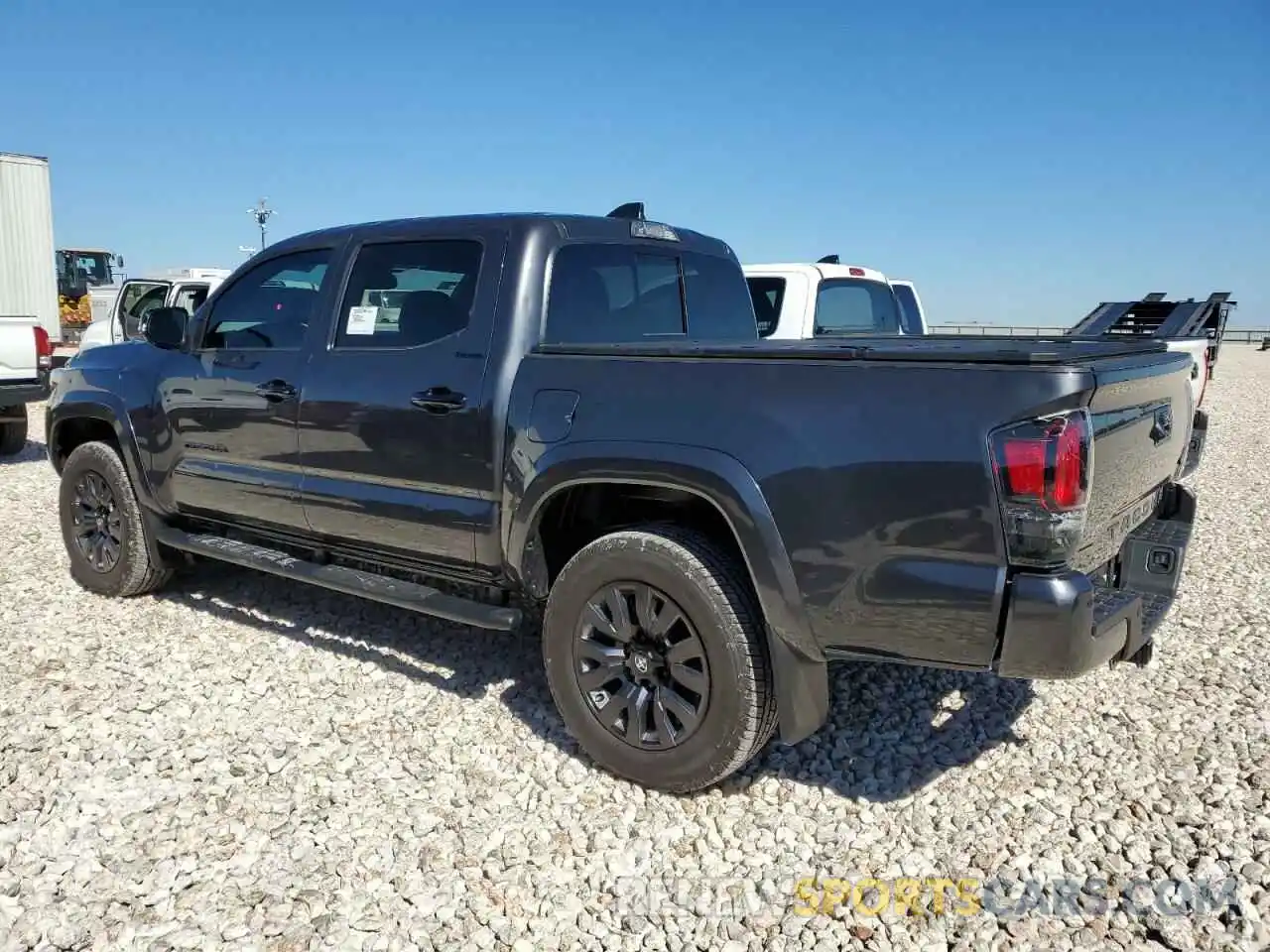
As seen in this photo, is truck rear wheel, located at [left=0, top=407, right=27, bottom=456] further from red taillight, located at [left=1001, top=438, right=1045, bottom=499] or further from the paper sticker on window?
red taillight, located at [left=1001, top=438, right=1045, bottom=499]

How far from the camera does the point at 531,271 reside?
142 inches

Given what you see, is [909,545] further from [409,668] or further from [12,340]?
[12,340]

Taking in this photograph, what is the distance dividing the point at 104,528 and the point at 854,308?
5846 mm

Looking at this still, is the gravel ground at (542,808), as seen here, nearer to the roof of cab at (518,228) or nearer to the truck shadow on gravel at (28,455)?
the roof of cab at (518,228)

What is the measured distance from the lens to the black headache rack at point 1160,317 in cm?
1033

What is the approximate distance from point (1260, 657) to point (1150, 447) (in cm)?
207

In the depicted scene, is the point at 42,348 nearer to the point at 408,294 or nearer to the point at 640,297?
the point at 408,294

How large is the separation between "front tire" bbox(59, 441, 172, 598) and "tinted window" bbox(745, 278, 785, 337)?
4594mm

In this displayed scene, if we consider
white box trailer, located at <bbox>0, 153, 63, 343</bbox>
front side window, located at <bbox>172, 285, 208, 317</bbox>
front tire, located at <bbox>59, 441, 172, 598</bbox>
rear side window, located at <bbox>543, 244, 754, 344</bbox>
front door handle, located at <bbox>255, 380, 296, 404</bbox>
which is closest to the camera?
rear side window, located at <bbox>543, 244, 754, 344</bbox>

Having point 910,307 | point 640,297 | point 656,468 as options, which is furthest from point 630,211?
point 910,307

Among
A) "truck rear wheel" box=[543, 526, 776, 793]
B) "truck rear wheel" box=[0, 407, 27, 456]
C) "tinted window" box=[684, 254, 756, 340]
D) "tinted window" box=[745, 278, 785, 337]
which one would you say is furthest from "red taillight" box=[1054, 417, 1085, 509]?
"truck rear wheel" box=[0, 407, 27, 456]

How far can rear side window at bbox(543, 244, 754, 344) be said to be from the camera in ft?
12.3

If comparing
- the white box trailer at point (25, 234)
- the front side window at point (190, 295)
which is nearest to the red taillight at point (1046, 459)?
the front side window at point (190, 295)

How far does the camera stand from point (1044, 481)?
2459mm
